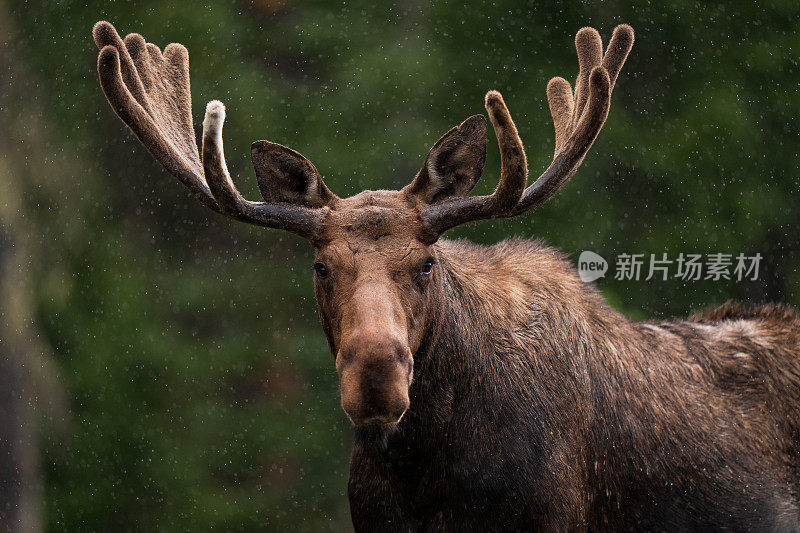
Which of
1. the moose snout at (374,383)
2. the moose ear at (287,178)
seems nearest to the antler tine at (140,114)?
the moose ear at (287,178)

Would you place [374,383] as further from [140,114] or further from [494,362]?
[140,114]

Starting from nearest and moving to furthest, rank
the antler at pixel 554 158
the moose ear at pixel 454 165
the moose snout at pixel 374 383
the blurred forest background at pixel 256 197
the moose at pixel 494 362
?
the moose snout at pixel 374 383
the moose at pixel 494 362
the antler at pixel 554 158
the moose ear at pixel 454 165
the blurred forest background at pixel 256 197

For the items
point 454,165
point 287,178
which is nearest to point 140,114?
point 287,178

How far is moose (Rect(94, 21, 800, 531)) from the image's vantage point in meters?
3.60

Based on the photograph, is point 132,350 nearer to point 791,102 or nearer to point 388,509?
point 388,509

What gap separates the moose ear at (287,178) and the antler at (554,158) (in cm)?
44

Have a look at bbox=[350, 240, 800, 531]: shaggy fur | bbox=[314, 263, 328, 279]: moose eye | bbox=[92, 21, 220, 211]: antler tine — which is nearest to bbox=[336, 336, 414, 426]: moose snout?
bbox=[314, 263, 328, 279]: moose eye

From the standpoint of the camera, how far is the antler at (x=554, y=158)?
371cm

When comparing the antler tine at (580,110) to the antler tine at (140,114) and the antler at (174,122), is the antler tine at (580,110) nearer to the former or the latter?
the antler at (174,122)

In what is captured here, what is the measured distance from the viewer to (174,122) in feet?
14.5

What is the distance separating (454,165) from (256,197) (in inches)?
159

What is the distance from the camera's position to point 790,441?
475 centimetres

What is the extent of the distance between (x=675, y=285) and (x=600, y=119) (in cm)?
446

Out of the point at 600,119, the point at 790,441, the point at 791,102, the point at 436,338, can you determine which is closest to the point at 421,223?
the point at 436,338
